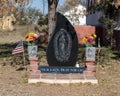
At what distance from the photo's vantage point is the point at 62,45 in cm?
1330

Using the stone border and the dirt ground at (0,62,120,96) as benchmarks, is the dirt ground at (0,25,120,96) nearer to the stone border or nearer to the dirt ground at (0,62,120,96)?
the dirt ground at (0,62,120,96)

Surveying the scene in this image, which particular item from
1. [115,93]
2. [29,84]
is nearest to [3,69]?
[29,84]

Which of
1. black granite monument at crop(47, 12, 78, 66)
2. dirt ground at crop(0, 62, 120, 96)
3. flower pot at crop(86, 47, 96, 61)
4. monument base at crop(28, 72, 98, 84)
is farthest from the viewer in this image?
black granite monument at crop(47, 12, 78, 66)

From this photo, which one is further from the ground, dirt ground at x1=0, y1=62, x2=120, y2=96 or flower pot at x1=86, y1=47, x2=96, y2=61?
flower pot at x1=86, y1=47, x2=96, y2=61

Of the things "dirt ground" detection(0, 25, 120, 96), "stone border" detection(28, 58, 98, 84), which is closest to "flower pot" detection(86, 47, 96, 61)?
"stone border" detection(28, 58, 98, 84)

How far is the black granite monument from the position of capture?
1329 cm

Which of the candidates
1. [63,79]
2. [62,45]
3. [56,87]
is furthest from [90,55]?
[56,87]

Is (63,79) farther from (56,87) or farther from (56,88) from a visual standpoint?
(56,88)

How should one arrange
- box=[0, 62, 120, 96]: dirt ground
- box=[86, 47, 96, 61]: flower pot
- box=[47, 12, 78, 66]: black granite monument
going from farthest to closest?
box=[47, 12, 78, 66]: black granite monument, box=[86, 47, 96, 61]: flower pot, box=[0, 62, 120, 96]: dirt ground

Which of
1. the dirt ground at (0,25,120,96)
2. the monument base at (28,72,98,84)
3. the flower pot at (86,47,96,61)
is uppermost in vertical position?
the flower pot at (86,47,96,61)

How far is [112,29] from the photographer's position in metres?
26.1

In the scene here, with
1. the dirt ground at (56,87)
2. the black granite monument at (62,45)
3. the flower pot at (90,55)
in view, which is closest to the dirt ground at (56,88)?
the dirt ground at (56,87)

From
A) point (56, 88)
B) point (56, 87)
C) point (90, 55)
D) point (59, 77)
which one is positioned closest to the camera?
point (56, 88)

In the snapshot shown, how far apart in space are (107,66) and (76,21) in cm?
3073
